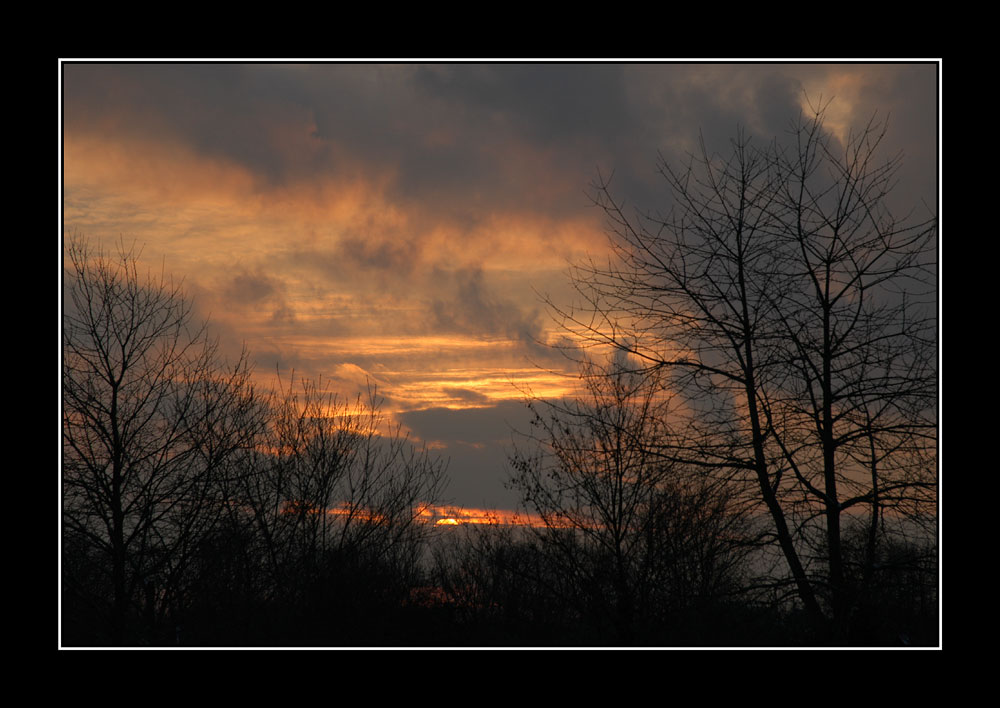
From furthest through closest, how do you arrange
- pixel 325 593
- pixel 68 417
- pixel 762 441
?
1. pixel 325 593
2. pixel 68 417
3. pixel 762 441

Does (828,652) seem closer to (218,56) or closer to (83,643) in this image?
(218,56)

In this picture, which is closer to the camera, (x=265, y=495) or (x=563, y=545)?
(x=563, y=545)

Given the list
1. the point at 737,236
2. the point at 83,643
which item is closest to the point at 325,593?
the point at 83,643

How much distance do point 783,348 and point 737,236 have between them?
4.21 feet

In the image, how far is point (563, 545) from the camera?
34.3 ft

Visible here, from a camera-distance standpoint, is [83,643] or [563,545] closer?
[83,643]

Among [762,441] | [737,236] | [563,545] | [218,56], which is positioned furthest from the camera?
[563,545]

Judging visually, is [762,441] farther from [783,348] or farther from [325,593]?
[325,593]

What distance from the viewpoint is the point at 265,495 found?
52.8 feet

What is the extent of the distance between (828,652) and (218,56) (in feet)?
15.3
